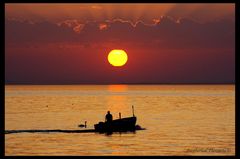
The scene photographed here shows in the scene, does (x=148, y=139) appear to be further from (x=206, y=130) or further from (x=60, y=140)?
(x=206, y=130)

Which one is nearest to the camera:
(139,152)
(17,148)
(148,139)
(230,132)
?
(139,152)

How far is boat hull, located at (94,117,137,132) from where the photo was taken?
50.6m

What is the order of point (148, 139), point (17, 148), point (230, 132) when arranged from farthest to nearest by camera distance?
point (230, 132)
point (148, 139)
point (17, 148)

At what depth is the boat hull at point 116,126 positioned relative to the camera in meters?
50.6

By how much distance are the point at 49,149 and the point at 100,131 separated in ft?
40.7

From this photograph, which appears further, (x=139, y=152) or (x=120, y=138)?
(x=120, y=138)

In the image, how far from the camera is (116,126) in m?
51.3

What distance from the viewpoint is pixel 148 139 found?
47031mm
